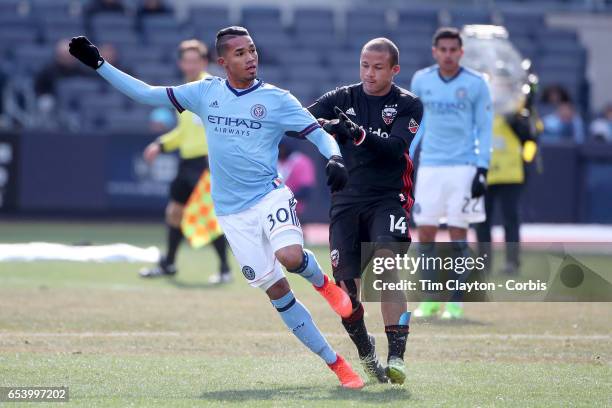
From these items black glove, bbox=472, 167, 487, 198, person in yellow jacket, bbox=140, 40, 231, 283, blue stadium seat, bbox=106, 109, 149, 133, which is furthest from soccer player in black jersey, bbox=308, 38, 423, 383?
blue stadium seat, bbox=106, 109, 149, 133

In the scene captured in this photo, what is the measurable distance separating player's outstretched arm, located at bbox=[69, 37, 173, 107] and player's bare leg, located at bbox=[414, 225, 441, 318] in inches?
152

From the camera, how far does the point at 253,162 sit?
7980 millimetres

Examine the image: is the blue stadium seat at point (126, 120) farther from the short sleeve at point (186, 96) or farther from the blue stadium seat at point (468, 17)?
the short sleeve at point (186, 96)

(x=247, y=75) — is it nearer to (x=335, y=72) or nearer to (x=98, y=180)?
(x=98, y=180)

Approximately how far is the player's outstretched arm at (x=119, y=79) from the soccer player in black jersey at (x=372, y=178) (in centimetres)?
106

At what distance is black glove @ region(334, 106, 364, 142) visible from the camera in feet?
25.5

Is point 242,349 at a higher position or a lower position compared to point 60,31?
lower

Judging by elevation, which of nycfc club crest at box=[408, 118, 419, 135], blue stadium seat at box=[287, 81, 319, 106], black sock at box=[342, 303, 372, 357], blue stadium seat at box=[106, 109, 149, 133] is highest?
nycfc club crest at box=[408, 118, 419, 135]

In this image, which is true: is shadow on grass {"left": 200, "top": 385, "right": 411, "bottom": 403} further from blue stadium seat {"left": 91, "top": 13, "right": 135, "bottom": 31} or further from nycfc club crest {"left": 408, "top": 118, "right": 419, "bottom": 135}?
blue stadium seat {"left": 91, "top": 13, "right": 135, "bottom": 31}

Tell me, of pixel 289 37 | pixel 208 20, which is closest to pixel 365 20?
pixel 289 37

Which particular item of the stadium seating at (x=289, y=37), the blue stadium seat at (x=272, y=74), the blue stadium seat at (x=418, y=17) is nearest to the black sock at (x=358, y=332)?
the stadium seating at (x=289, y=37)

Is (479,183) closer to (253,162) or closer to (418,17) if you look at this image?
(253,162)

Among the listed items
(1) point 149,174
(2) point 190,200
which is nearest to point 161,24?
(1) point 149,174

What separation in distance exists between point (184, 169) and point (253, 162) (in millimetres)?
6450
